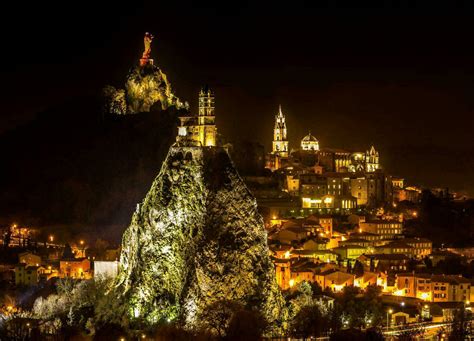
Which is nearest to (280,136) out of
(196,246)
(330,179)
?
(330,179)

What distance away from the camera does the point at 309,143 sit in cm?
11312

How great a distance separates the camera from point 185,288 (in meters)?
52.8

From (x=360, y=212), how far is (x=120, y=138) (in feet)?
82.0

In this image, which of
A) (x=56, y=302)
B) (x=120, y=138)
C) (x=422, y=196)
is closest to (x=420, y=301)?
(x=56, y=302)

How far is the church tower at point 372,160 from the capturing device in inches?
4085

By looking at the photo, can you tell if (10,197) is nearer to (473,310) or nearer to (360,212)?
(360,212)

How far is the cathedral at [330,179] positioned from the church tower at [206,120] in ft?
84.2

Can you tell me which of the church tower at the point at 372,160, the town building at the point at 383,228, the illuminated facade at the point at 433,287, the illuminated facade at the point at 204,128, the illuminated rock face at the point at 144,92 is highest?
the illuminated rock face at the point at 144,92

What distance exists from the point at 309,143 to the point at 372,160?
35.8 ft

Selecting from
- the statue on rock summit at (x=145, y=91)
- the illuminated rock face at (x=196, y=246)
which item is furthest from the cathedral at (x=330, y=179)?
the illuminated rock face at (x=196, y=246)

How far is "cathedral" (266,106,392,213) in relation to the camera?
88750mm

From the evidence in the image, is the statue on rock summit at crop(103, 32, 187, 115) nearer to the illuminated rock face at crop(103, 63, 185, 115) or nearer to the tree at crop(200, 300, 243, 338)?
the illuminated rock face at crop(103, 63, 185, 115)

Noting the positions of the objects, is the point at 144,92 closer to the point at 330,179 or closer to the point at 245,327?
the point at 330,179

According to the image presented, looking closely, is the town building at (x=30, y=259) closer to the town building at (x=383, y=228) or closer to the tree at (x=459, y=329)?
the town building at (x=383, y=228)
